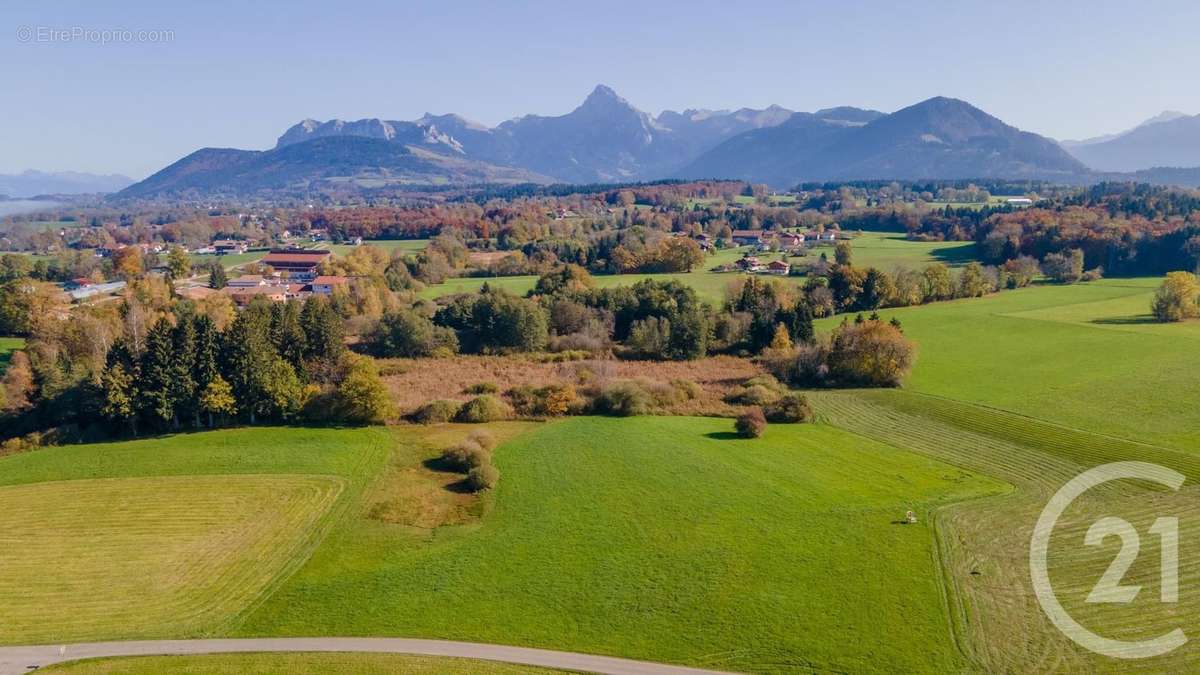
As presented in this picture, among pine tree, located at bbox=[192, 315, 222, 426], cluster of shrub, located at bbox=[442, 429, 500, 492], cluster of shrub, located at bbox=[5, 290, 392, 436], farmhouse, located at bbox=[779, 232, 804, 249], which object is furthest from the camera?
farmhouse, located at bbox=[779, 232, 804, 249]

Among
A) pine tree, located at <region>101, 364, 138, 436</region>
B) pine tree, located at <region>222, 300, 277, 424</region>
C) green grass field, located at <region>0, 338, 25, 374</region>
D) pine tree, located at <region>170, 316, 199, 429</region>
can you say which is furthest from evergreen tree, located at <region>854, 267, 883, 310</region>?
green grass field, located at <region>0, 338, 25, 374</region>

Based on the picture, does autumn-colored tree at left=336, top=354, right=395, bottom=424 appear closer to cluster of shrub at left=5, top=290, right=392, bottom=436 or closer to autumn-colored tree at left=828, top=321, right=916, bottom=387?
cluster of shrub at left=5, top=290, right=392, bottom=436

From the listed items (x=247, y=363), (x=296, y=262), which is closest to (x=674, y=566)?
(x=247, y=363)

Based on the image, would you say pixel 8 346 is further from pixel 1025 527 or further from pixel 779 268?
pixel 779 268

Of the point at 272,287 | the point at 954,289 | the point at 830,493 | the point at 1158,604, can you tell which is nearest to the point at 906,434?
the point at 830,493

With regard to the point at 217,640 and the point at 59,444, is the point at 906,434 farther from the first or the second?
the point at 59,444

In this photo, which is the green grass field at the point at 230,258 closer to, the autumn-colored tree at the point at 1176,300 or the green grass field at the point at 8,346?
the green grass field at the point at 8,346
